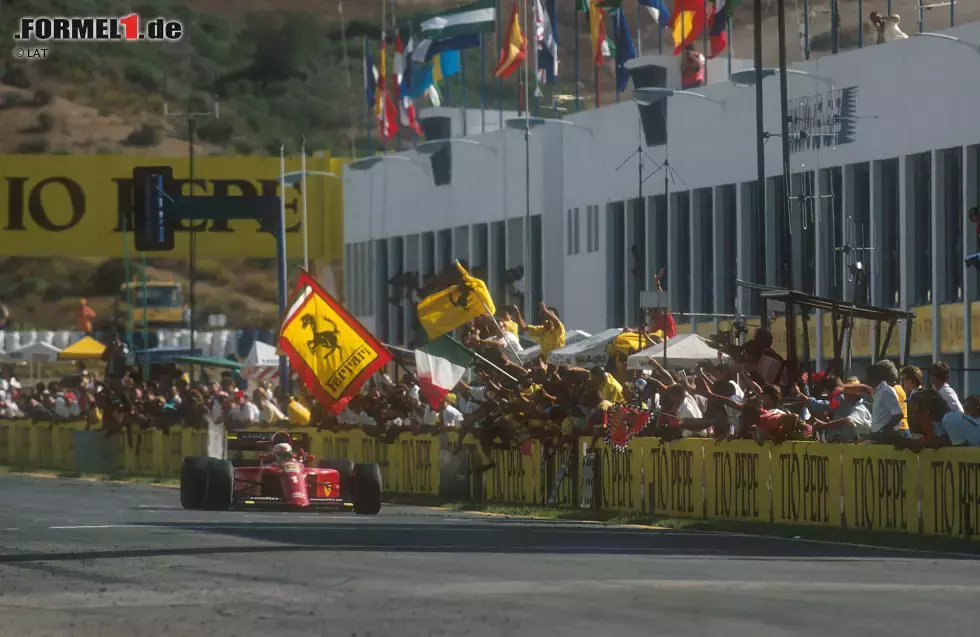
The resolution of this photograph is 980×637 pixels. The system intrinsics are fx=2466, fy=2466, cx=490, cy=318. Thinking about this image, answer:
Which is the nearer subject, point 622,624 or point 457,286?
point 622,624

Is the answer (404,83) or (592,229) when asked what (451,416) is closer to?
(592,229)

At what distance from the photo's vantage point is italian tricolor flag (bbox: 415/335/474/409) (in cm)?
2920

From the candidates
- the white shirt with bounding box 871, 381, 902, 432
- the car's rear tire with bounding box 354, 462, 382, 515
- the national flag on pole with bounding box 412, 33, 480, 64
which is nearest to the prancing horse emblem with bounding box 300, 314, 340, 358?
the car's rear tire with bounding box 354, 462, 382, 515

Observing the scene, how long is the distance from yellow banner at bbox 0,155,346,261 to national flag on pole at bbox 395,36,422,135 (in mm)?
9743

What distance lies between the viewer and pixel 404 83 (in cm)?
5488

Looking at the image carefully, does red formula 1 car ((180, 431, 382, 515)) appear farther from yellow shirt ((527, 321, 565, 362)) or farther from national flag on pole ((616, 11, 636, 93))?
national flag on pole ((616, 11, 636, 93))

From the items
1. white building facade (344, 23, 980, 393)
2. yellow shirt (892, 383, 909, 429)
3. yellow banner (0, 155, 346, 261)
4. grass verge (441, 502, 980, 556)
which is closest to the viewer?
grass verge (441, 502, 980, 556)

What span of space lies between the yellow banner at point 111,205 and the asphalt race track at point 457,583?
150 feet

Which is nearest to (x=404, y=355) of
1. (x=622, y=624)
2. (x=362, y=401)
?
(x=362, y=401)

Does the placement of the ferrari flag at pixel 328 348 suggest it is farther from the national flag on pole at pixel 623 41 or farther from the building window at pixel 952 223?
the national flag on pole at pixel 623 41

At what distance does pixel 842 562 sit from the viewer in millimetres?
17719

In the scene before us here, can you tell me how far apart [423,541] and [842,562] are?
408 centimetres

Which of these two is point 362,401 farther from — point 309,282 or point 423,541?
point 423,541

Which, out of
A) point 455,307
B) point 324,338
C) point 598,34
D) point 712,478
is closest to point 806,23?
point 598,34
